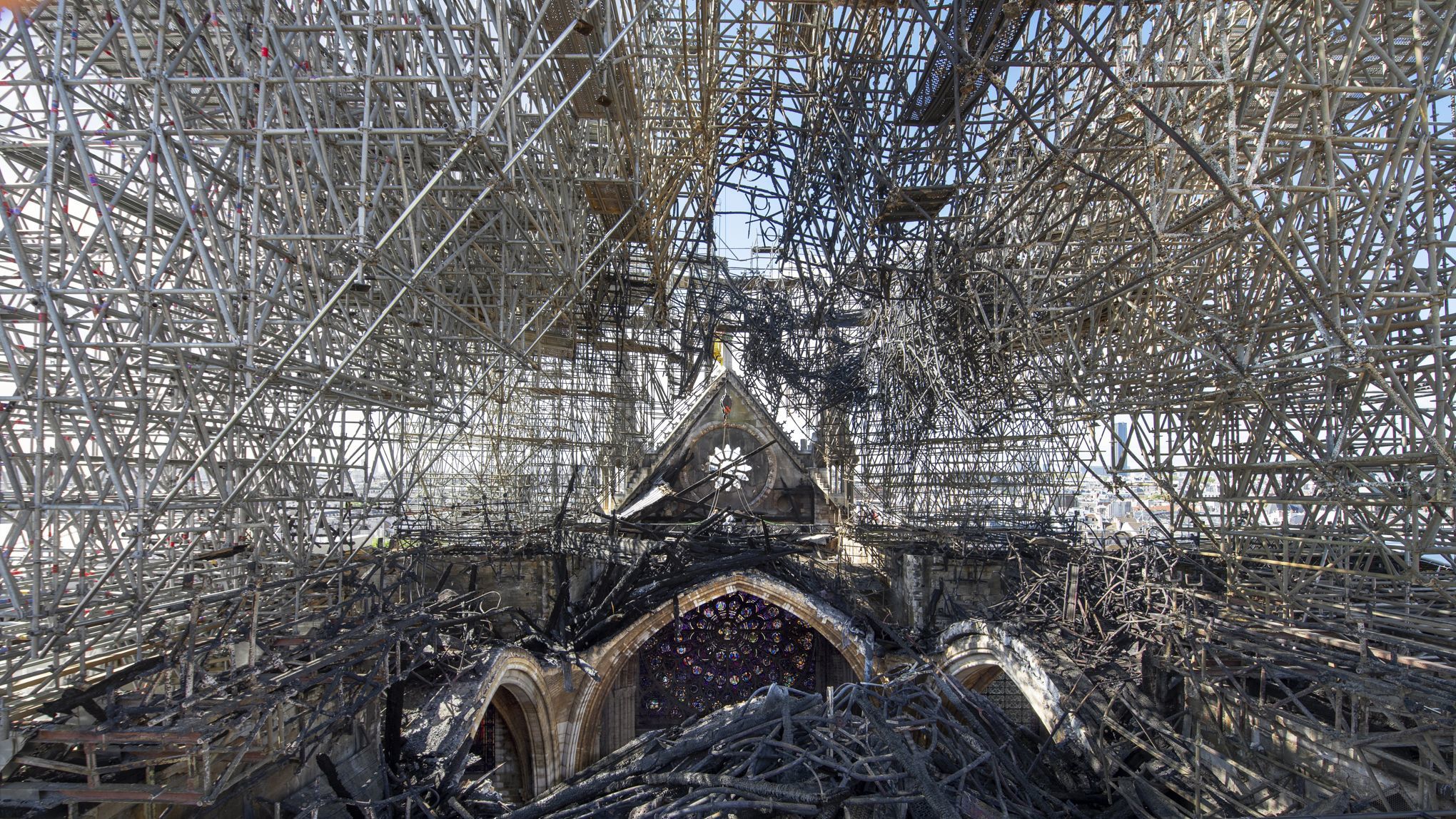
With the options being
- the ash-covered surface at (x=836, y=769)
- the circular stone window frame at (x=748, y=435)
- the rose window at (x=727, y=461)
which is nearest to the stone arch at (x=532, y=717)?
the ash-covered surface at (x=836, y=769)

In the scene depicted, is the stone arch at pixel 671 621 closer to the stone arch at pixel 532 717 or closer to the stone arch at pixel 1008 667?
the stone arch at pixel 532 717

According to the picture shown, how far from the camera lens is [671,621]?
1454cm

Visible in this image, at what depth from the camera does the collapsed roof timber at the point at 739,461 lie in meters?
5.51

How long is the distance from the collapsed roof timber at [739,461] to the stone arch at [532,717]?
9 cm

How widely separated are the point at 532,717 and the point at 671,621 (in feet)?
9.88

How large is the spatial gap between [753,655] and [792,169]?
38.8ft

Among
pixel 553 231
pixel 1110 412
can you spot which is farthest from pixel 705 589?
pixel 1110 412

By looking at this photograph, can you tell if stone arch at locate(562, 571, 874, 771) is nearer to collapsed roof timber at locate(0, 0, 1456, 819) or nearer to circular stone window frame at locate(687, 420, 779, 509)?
collapsed roof timber at locate(0, 0, 1456, 819)

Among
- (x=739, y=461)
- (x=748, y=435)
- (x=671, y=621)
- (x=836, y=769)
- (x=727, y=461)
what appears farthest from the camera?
(x=748, y=435)

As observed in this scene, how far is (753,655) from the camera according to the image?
1852cm

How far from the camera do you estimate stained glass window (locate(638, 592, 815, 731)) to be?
1798cm

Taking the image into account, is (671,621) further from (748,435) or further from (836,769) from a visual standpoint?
(748,435)

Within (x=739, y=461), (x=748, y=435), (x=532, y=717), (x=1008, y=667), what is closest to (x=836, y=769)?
(x=1008, y=667)

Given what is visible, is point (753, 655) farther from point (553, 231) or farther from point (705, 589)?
point (553, 231)
